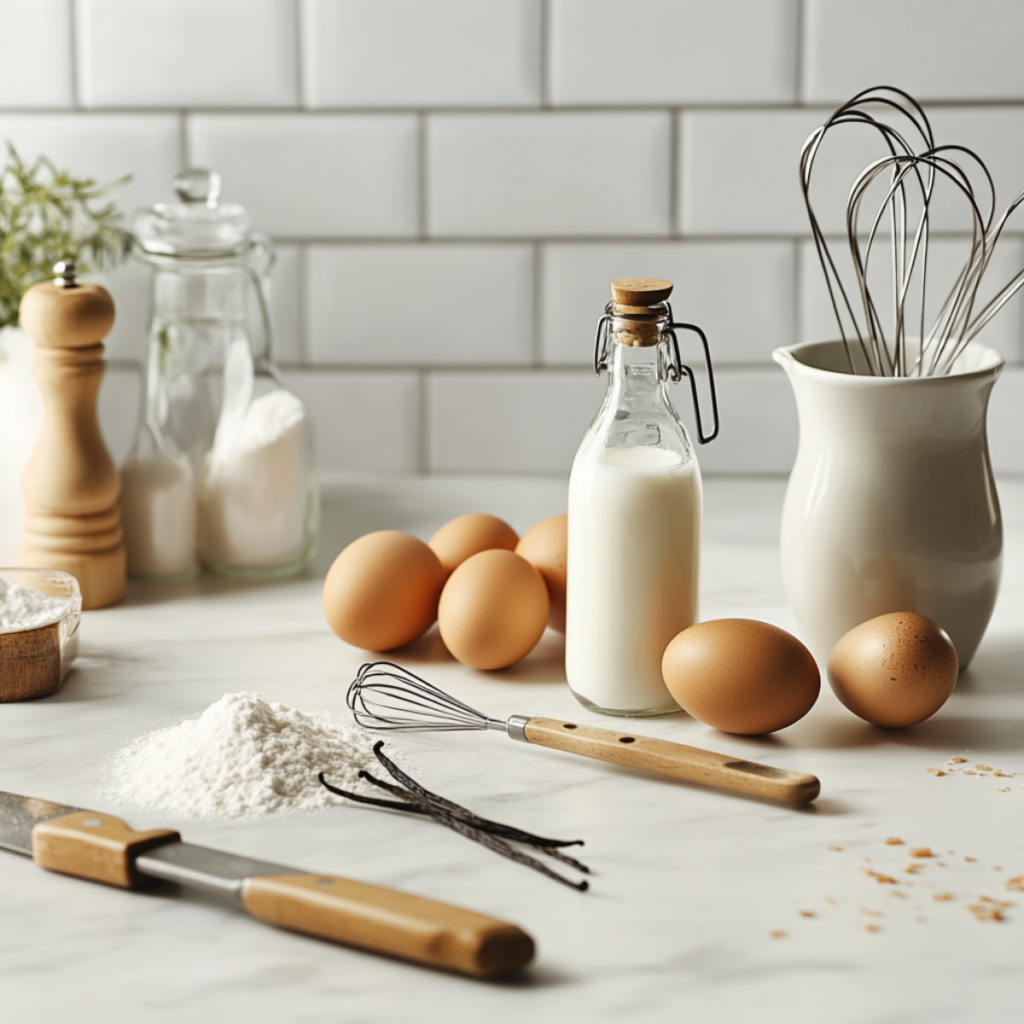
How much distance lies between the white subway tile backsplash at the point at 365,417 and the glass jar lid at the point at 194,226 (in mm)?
291

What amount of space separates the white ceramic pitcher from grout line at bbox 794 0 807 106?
1.68 ft

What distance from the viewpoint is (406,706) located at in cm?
78

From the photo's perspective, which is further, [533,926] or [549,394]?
[549,394]

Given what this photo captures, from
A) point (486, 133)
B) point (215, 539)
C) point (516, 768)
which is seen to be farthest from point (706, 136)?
point (516, 768)

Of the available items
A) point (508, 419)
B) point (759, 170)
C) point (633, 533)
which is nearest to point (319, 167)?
point (508, 419)

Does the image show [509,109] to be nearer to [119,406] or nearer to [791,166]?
[791,166]

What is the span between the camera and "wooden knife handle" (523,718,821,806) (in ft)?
2.04

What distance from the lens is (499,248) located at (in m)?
1.26

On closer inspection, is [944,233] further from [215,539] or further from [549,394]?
[215,539]

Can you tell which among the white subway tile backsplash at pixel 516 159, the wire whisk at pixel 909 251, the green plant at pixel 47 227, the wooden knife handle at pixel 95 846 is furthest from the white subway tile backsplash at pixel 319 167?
the wooden knife handle at pixel 95 846

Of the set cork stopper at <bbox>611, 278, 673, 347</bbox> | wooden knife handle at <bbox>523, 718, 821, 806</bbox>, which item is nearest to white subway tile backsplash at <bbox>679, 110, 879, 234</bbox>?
cork stopper at <bbox>611, 278, 673, 347</bbox>

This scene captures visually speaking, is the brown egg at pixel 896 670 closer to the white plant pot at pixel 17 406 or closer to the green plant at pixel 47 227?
the white plant pot at pixel 17 406

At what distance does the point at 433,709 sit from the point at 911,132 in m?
0.78

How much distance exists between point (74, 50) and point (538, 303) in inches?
20.1
